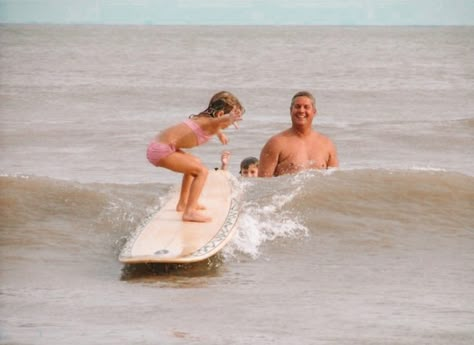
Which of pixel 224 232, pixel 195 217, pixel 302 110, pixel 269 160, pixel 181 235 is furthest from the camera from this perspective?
pixel 269 160

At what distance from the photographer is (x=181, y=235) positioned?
7832mm

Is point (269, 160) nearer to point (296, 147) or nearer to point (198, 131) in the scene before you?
point (296, 147)

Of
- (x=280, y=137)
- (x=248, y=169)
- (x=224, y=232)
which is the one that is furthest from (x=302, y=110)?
(x=224, y=232)

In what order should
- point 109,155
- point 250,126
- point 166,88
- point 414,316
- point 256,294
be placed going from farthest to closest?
point 166,88
point 250,126
point 109,155
point 256,294
point 414,316

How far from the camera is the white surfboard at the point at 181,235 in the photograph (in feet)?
24.2

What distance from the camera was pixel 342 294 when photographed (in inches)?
278

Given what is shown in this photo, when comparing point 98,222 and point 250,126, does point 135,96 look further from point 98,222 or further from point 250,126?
point 98,222

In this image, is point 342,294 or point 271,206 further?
point 271,206

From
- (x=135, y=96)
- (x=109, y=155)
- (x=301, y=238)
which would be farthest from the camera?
(x=135, y=96)

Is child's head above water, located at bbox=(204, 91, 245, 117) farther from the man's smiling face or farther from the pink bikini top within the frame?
the man's smiling face

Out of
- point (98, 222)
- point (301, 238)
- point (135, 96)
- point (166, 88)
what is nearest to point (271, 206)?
point (301, 238)

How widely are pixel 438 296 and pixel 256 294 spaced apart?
118 centimetres

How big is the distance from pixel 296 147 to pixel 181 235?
286 centimetres

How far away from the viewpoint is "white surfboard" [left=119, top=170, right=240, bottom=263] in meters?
7.38
